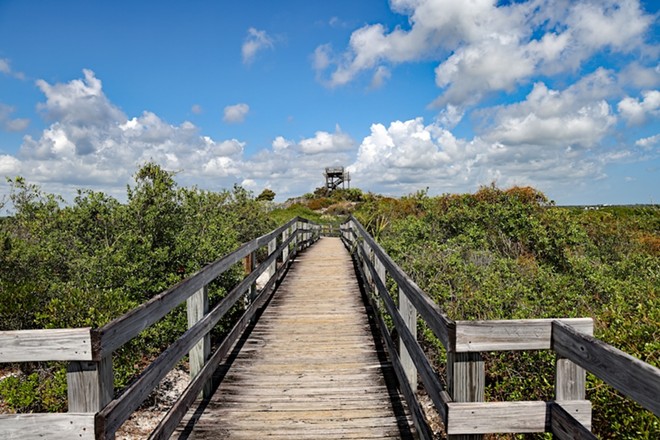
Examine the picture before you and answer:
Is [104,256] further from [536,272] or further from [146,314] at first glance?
[536,272]

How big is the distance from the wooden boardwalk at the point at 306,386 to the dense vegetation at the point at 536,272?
3.73 ft

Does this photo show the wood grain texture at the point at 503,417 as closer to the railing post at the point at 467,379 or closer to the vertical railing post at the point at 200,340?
the railing post at the point at 467,379

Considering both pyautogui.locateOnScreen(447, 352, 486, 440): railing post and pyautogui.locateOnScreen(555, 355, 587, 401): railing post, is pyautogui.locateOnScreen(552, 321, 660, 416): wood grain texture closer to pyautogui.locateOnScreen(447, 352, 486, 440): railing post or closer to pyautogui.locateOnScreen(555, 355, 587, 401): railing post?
pyautogui.locateOnScreen(555, 355, 587, 401): railing post

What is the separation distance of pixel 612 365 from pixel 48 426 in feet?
8.06

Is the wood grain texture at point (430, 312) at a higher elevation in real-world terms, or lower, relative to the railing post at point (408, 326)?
higher

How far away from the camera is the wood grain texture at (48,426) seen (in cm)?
206

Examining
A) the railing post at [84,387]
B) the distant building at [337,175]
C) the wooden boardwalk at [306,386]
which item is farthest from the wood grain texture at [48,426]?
the distant building at [337,175]

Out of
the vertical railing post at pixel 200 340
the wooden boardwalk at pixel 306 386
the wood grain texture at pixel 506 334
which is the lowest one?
the wooden boardwalk at pixel 306 386

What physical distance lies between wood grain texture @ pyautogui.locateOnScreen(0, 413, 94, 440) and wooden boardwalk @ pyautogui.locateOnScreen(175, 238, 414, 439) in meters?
1.30

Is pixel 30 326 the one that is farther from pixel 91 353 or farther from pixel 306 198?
pixel 306 198

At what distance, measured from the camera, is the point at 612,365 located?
1702mm

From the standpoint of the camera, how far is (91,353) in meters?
2.06

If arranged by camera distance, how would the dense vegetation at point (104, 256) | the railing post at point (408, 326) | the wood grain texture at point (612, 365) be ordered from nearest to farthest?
the wood grain texture at point (612, 365), the railing post at point (408, 326), the dense vegetation at point (104, 256)

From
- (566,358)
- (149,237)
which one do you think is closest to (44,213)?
(149,237)
